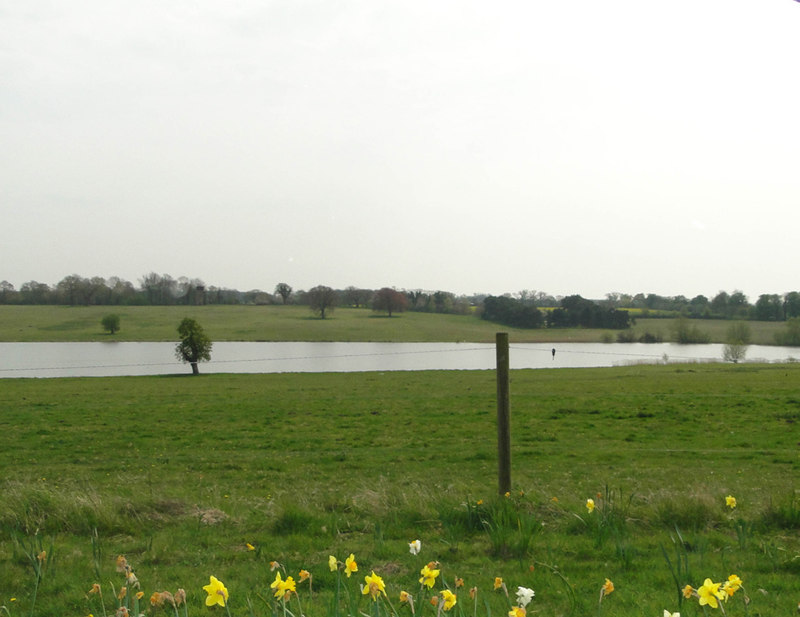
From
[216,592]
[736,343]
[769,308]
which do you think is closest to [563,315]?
[736,343]

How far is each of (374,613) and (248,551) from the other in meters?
3.29

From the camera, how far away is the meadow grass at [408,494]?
4.84m

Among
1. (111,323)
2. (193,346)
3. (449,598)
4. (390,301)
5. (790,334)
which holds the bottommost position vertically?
(790,334)

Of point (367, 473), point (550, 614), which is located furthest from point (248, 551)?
point (367, 473)

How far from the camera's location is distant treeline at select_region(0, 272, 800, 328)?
91.4 meters

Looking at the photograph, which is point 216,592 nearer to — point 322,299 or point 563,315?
point 563,315

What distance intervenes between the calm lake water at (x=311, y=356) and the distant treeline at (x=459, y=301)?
15.9 feet

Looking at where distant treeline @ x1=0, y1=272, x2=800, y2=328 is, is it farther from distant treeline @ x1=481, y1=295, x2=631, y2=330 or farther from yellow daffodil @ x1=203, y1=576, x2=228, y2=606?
yellow daffodil @ x1=203, y1=576, x2=228, y2=606

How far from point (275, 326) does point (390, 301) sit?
27.4 meters

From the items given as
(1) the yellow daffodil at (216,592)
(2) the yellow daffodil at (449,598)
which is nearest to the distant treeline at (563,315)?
(2) the yellow daffodil at (449,598)

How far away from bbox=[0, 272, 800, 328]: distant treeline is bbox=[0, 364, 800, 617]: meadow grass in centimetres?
5752

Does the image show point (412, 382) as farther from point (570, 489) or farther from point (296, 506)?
point (296, 506)

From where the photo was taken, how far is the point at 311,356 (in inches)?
2253

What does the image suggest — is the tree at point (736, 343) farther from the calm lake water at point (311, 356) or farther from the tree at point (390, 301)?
the tree at point (390, 301)
